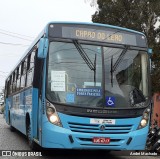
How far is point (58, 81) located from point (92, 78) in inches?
28.9

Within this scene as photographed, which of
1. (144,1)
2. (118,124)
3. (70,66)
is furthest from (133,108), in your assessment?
(144,1)

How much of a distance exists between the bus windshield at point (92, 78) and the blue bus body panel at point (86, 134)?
367 mm

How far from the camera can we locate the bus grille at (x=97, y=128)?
8.39m

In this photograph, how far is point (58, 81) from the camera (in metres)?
8.61

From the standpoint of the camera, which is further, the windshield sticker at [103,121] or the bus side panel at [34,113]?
the bus side panel at [34,113]

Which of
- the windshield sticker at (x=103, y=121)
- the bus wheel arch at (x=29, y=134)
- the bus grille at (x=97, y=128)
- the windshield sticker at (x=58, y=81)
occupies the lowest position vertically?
the bus wheel arch at (x=29, y=134)

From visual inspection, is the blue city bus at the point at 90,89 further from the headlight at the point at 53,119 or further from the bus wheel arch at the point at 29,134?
the bus wheel arch at the point at 29,134

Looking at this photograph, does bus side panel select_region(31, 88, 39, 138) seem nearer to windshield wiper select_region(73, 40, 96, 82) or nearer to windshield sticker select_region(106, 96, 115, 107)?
windshield wiper select_region(73, 40, 96, 82)

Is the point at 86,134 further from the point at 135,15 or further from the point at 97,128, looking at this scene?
the point at 135,15

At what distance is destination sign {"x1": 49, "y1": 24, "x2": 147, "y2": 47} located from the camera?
9016 mm

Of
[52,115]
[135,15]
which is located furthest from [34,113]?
[135,15]

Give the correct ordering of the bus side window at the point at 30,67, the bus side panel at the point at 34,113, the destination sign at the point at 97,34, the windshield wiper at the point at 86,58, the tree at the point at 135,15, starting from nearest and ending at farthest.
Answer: the windshield wiper at the point at 86,58 < the destination sign at the point at 97,34 < the bus side panel at the point at 34,113 < the bus side window at the point at 30,67 < the tree at the point at 135,15

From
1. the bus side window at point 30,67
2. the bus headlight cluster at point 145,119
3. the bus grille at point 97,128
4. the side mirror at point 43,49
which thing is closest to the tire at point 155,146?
the bus headlight cluster at point 145,119

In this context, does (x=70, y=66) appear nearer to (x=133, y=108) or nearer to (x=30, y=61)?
(x=133, y=108)
